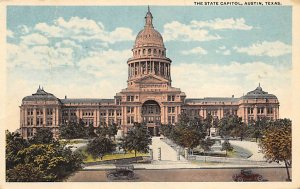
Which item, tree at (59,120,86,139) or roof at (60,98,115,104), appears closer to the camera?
tree at (59,120,86,139)

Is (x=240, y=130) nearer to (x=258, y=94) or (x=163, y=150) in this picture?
(x=258, y=94)

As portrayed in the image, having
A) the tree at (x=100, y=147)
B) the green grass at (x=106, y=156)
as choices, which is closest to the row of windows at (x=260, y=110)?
the green grass at (x=106, y=156)

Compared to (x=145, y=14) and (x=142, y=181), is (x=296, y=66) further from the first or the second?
(x=142, y=181)

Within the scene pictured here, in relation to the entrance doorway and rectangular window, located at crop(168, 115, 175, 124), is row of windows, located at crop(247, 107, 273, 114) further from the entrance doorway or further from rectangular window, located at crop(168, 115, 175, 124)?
the entrance doorway

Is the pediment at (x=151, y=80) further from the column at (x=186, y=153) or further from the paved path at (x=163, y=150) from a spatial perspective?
the column at (x=186, y=153)

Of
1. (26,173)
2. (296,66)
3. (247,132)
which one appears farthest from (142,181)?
(296,66)

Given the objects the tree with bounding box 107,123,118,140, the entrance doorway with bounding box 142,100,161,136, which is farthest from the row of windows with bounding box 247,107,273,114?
the tree with bounding box 107,123,118,140

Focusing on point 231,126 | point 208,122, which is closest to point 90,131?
point 208,122
